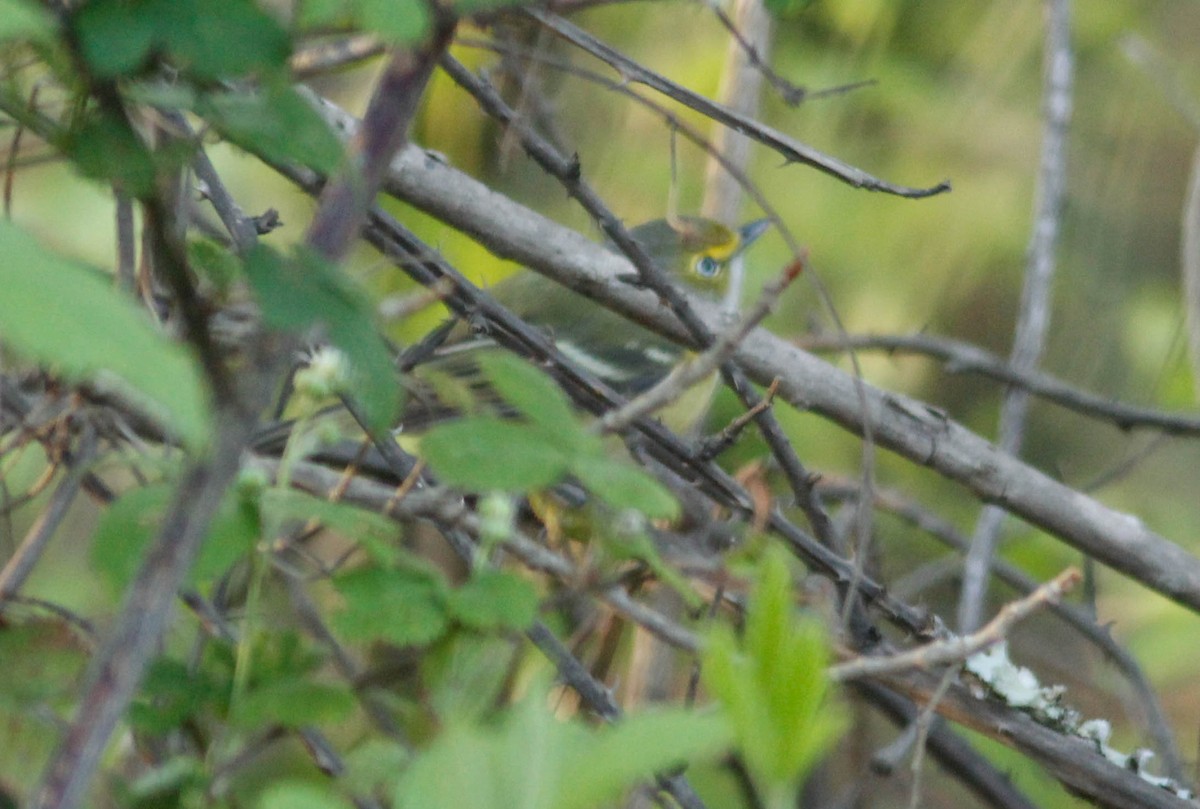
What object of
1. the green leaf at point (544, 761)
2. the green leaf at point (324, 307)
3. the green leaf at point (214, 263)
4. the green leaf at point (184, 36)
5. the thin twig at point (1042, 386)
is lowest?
the green leaf at point (544, 761)

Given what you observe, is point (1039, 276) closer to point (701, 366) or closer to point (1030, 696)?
point (1030, 696)

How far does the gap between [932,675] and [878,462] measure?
284cm

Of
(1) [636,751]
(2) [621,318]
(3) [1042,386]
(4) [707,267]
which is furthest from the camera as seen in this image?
(4) [707,267]

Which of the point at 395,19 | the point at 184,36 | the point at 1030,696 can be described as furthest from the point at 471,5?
the point at 1030,696

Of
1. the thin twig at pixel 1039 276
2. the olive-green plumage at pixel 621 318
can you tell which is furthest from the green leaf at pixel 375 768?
the olive-green plumage at pixel 621 318

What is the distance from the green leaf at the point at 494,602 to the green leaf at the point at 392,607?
0.06 ft

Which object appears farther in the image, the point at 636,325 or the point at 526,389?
the point at 636,325

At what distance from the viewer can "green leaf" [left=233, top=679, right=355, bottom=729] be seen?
109 centimetres

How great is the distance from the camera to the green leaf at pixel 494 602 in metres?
→ 1.03

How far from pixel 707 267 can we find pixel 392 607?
3534mm

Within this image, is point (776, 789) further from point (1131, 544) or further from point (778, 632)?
point (1131, 544)

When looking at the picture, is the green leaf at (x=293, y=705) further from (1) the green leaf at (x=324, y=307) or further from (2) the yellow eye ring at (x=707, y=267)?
(2) the yellow eye ring at (x=707, y=267)

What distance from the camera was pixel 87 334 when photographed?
54cm

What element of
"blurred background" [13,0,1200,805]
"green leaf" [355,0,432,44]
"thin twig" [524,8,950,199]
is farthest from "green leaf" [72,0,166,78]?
"blurred background" [13,0,1200,805]
